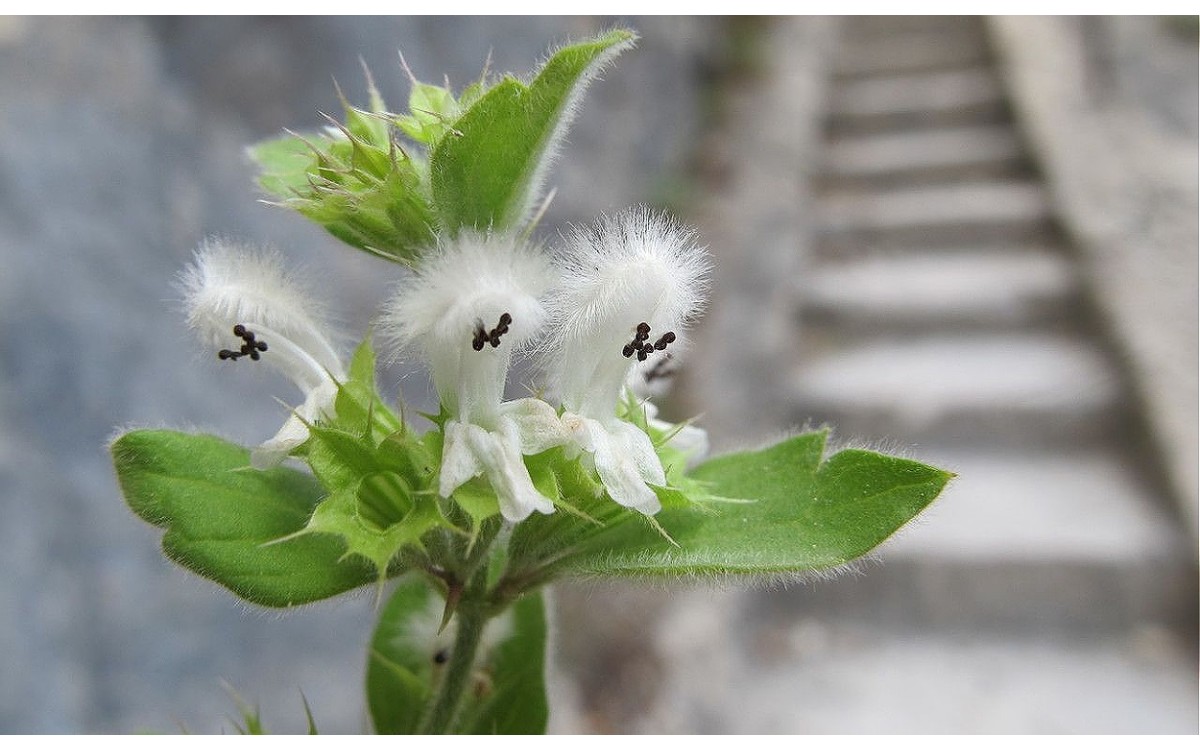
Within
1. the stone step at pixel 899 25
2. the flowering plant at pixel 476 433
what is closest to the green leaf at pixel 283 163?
the flowering plant at pixel 476 433

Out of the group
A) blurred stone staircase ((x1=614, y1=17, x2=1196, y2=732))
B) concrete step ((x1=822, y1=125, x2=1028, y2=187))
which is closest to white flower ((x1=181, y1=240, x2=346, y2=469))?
blurred stone staircase ((x1=614, y1=17, x2=1196, y2=732))

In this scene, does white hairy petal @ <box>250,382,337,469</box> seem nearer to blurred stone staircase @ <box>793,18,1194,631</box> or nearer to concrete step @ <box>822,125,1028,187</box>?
blurred stone staircase @ <box>793,18,1194,631</box>

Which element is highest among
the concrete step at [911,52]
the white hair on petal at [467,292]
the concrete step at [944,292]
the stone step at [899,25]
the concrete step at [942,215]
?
the stone step at [899,25]

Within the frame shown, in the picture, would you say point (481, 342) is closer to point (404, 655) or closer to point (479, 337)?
point (479, 337)

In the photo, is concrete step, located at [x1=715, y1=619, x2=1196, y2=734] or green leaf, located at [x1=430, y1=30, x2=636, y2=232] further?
concrete step, located at [x1=715, y1=619, x2=1196, y2=734]

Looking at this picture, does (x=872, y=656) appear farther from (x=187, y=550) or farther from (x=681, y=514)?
(x=187, y=550)

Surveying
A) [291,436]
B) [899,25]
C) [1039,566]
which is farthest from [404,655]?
[899,25]

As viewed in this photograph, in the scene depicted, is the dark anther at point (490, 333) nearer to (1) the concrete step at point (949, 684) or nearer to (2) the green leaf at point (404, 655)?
(2) the green leaf at point (404, 655)

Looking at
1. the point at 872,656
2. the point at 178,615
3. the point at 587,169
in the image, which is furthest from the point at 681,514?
the point at 587,169

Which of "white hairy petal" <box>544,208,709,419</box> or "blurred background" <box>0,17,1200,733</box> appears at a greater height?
"blurred background" <box>0,17,1200,733</box>
